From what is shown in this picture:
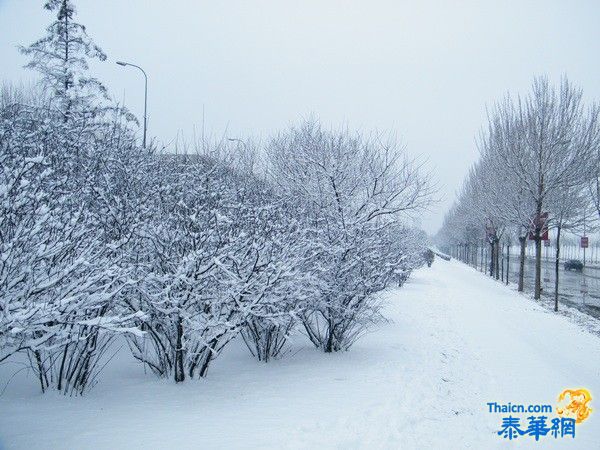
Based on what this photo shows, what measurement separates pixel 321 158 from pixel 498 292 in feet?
35.0

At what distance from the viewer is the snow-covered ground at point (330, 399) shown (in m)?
4.24

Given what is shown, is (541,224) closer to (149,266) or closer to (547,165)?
(547,165)

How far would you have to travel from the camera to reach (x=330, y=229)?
7.80 m

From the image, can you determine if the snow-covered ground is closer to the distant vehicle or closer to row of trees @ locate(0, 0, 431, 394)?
row of trees @ locate(0, 0, 431, 394)

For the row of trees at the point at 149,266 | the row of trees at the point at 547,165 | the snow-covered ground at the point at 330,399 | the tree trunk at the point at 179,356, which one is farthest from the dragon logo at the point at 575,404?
the row of trees at the point at 547,165

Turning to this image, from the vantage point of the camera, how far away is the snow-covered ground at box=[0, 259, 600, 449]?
4.24 metres

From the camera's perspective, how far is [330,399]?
5402mm

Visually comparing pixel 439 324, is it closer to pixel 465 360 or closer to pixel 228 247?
pixel 465 360

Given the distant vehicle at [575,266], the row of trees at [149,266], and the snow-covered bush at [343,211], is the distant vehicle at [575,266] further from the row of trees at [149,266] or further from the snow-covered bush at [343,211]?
the row of trees at [149,266]

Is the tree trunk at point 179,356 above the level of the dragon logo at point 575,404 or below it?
above

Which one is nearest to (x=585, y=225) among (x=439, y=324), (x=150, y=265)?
(x=439, y=324)

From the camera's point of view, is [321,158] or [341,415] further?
[321,158]

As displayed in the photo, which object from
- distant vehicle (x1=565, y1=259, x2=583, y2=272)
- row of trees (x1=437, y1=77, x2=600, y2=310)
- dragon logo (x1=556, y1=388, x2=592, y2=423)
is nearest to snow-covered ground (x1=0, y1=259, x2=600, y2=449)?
dragon logo (x1=556, y1=388, x2=592, y2=423)

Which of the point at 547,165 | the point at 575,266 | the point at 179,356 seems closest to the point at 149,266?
the point at 179,356
